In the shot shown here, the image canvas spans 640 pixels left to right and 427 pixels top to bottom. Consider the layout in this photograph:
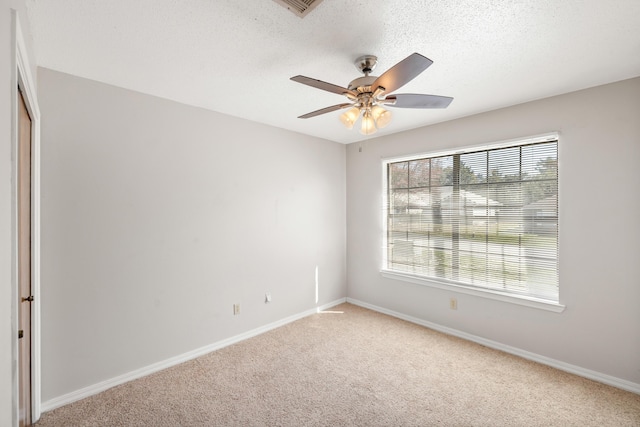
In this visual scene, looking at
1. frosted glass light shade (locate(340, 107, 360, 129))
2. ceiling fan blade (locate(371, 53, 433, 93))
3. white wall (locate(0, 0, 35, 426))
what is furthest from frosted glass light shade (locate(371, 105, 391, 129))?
white wall (locate(0, 0, 35, 426))

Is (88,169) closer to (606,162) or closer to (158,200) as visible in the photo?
(158,200)

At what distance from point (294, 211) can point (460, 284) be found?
7.00ft

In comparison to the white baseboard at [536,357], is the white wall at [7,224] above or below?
above

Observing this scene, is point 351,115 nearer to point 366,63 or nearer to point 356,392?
point 366,63

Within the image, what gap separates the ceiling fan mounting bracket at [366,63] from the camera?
1963 millimetres

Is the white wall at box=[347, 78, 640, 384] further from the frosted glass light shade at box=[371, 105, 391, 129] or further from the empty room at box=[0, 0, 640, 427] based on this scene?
the frosted glass light shade at box=[371, 105, 391, 129]

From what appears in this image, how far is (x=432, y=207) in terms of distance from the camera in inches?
143

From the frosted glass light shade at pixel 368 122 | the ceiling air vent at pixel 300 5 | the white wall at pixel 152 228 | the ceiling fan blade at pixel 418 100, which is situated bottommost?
the white wall at pixel 152 228

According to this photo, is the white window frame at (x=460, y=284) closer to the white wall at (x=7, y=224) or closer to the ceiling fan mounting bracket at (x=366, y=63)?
the ceiling fan mounting bracket at (x=366, y=63)

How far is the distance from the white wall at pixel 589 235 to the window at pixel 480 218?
144mm

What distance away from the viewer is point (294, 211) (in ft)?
12.5

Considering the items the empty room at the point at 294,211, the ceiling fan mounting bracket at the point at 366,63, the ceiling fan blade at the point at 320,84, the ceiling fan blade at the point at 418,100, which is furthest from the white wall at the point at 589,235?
the ceiling fan blade at the point at 320,84

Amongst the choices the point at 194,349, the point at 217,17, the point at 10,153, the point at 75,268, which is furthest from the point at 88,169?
the point at 194,349

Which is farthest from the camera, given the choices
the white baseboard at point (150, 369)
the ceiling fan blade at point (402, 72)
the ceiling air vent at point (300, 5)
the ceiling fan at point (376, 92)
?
the white baseboard at point (150, 369)
